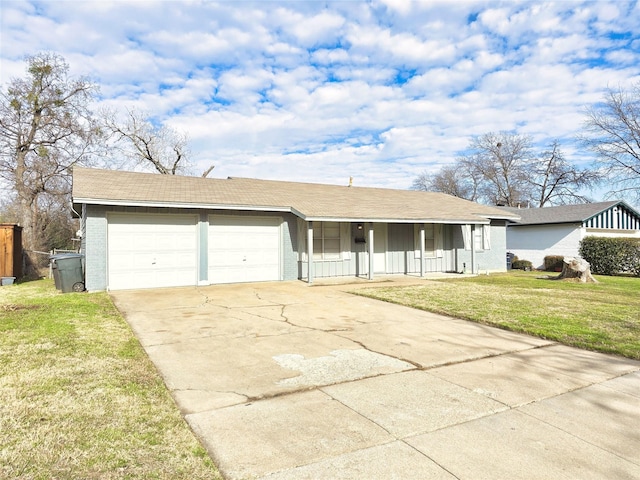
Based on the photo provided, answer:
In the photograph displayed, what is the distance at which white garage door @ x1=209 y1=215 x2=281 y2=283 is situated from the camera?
41.3ft

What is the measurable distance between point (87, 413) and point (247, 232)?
985cm

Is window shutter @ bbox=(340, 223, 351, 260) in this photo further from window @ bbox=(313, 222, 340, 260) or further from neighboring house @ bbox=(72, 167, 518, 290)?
window @ bbox=(313, 222, 340, 260)

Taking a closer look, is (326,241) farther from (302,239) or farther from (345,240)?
(302,239)

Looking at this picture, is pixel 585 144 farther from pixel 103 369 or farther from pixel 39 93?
pixel 39 93

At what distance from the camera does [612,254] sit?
19.6 m

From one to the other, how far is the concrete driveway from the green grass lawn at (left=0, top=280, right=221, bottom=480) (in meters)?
0.24

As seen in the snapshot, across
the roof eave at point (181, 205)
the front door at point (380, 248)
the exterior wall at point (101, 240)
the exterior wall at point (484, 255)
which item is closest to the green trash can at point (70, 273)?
the exterior wall at point (101, 240)

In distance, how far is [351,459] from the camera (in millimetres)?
2799

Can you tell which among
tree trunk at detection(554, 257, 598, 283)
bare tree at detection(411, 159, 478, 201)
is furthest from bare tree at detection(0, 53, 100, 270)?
bare tree at detection(411, 159, 478, 201)

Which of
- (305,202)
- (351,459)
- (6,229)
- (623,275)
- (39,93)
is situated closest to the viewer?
(351,459)

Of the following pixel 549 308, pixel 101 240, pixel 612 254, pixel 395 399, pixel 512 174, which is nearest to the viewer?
pixel 395 399

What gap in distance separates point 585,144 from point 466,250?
783 inches

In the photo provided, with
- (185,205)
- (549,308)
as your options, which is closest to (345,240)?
(185,205)

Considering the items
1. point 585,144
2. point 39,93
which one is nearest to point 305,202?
point 39,93
